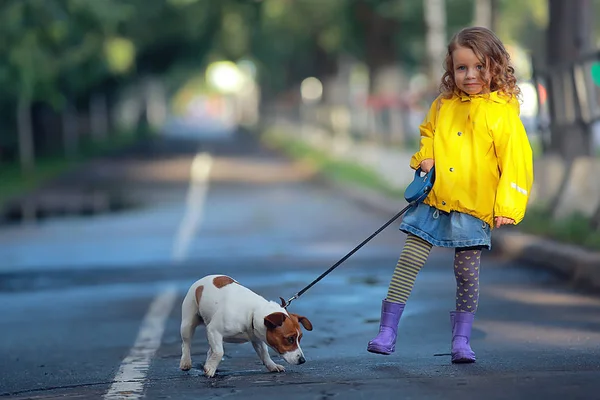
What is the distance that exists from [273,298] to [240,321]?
459 centimetres

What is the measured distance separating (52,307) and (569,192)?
6748mm

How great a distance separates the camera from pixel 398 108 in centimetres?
3519

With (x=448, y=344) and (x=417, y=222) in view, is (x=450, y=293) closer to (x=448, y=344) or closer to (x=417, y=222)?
(x=448, y=344)

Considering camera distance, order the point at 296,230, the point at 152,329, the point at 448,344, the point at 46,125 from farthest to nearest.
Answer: the point at 46,125
the point at 296,230
the point at 152,329
the point at 448,344

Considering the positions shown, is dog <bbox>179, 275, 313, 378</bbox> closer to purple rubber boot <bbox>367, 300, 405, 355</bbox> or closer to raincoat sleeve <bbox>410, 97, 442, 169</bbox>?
purple rubber boot <bbox>367, 300, 405, 355</bbox>

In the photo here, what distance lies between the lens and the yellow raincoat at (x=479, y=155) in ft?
23.5

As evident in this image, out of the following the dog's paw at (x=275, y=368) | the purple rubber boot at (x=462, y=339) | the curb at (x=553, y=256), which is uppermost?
the purple rubber boot at (x=462, y=339)

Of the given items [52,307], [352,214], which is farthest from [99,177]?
[52,307]

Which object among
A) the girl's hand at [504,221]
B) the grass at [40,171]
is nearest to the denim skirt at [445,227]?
the girl's hand at [504,221]

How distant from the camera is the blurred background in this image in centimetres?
1744

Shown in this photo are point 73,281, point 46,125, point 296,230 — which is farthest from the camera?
point 46,125

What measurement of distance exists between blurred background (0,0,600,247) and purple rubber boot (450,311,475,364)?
1.23 m

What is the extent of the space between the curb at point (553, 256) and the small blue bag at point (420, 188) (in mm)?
4525

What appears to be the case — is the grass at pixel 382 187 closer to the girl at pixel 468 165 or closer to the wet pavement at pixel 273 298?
the wet pavement at pixel 273 298
